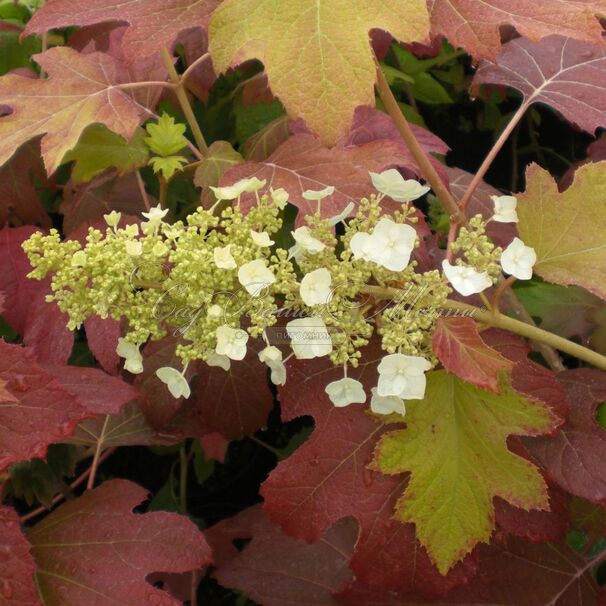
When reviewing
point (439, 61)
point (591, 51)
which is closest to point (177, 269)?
point (591, 51)

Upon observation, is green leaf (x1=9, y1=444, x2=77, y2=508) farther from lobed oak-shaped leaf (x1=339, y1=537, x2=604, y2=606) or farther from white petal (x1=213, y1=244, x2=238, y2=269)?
white petal (x1=213, y1=244, x2=238, y2=269)

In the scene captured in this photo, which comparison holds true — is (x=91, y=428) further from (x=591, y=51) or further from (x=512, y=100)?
(x=512, y=100)

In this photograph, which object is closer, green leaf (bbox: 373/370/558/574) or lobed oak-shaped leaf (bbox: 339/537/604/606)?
green leaf (bbox: 373/370/558/574)

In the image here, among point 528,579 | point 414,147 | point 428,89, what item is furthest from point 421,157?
point 428,89

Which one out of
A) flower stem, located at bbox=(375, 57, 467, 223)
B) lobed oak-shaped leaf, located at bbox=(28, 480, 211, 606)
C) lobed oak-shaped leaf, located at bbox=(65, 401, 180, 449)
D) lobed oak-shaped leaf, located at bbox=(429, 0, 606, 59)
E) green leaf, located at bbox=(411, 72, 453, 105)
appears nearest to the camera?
lobed oak-shaped leaf, located at bbox=(429, 0, 606, 59)

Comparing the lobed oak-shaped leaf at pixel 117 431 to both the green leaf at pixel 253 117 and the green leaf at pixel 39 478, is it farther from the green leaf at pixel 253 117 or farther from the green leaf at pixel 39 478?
the green leaf at pixel 253 117

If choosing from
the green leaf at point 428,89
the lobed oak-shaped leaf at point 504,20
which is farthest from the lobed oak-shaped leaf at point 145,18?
the green leaf at point 428,89

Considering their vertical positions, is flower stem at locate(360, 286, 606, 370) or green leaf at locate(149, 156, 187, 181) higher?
green leaf at locate(149, 156, 187, 181)

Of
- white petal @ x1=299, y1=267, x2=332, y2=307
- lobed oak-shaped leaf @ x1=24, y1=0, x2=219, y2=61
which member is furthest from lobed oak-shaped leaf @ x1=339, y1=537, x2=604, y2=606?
lobed oak-shaped leaf @ x1=24, y1=0, x2=219, y2=61
